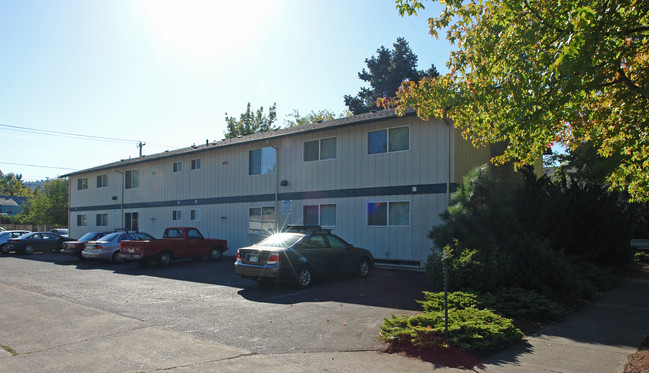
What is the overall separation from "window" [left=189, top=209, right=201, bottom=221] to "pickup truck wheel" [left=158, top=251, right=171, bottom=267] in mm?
6264

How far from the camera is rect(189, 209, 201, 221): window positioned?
24375 mm

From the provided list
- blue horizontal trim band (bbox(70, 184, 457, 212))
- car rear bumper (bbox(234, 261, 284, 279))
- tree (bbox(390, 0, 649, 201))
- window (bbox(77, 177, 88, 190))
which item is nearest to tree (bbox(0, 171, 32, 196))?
window (bbox(77, 177, 88, 190))

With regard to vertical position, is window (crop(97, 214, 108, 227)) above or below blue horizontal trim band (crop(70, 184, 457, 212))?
below

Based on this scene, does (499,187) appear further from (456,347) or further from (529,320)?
(456,347)

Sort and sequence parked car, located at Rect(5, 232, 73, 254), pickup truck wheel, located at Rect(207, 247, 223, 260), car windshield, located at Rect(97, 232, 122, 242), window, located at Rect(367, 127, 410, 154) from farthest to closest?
parked car, located at Rect(5, 232, 73, 254) < pickup truck wheel, located at Rect(207, 247, 223, 260) < car windshield, located at Rect(97, 232, 122, 242) < window, located at Rect(367, 127, 410, 154)

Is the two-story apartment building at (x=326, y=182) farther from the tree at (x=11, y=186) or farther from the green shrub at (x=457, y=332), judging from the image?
the tree at (x=11, y=186)

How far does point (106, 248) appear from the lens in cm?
1919

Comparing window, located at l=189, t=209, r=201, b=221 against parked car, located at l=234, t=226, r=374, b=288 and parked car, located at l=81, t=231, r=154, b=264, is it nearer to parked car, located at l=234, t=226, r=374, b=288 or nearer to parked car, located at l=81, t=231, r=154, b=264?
parked car, located at l=81, t=231, r=154, b=264

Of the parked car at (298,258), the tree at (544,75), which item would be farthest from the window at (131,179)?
the tree at (544,75)

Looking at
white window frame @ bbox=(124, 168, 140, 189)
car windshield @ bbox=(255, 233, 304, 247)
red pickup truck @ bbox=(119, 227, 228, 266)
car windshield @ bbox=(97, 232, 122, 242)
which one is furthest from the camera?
white window frame @ bbox=(124, 168, 140, 189)

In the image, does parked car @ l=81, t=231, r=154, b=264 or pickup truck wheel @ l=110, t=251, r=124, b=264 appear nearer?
parked car @ l=81, t=231, r=154, b=264

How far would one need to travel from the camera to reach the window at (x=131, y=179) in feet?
94.1

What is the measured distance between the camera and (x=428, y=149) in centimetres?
1563

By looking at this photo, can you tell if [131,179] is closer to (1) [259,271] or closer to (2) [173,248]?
(2) [173,248]
